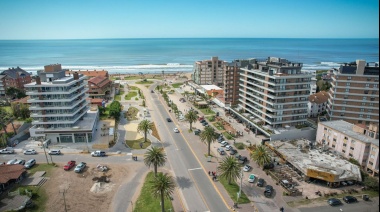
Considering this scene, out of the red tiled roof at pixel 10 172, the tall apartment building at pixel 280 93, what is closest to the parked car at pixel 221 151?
the tall apartment building at pixel 280 93

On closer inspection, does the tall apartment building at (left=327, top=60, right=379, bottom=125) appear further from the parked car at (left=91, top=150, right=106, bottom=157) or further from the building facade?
the building facade

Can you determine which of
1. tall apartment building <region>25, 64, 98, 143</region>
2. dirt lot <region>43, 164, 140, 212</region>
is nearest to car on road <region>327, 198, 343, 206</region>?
dirt lot <region>43, 164, 140, 212</region>

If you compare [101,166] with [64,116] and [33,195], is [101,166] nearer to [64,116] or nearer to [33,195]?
[33,195]

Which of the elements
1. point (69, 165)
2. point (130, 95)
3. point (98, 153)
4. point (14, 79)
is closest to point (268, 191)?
point (98, 153)

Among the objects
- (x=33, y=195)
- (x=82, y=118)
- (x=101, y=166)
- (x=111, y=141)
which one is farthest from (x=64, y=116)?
(x=33, y=195)

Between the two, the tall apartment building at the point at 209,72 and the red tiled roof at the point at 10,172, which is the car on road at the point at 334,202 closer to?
the red tiled roof at the point at 10,172
